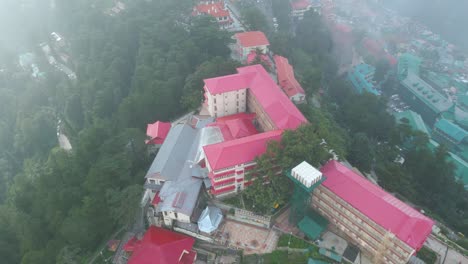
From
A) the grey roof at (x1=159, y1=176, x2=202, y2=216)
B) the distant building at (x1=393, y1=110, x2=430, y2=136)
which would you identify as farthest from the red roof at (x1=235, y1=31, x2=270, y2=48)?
the distant building at (x1=393, y1=110, x2=430, y2=136)

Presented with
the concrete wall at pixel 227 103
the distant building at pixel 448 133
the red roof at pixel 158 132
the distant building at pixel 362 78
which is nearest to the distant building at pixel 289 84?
the concrete wall at pixel 227 103

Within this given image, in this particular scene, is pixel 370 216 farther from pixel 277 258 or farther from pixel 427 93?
pixel 427 93

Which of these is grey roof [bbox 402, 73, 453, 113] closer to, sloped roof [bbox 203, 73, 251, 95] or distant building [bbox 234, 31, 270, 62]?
distant building [bbox 234, 31, 270, 62]

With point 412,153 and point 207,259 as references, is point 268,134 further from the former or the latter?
point 412,153

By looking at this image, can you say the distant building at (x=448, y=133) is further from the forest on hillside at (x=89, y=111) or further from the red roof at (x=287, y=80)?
the forest on hillside at (x=89, y=111)

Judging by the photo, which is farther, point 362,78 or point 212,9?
point 362,78

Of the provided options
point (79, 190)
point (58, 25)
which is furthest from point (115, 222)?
point (58, 25)

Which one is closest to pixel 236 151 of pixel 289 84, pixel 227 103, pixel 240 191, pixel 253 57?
pixel 240 191
